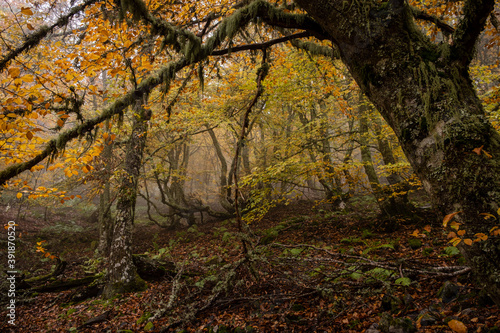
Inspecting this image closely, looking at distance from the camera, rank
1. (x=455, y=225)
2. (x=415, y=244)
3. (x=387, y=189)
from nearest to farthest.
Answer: (x=455, y=225) → (x=415, y=244) → (x=387, y=189)

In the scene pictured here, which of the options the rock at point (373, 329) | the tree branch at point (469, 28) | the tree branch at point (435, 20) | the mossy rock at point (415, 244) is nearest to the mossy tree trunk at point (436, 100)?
the tree branch at point (469, 28)

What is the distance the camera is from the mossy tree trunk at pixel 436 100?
1.63 m

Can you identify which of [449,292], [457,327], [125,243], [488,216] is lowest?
[449,292]

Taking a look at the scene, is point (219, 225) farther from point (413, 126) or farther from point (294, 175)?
point (413, 126)

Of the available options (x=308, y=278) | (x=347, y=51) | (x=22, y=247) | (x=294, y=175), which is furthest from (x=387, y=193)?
(x=22, y=247)

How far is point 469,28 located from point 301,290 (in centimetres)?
416

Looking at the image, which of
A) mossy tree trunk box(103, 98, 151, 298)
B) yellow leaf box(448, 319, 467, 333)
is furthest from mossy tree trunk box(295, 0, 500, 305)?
mossy tree trunk box(103, 98, 151, 298)

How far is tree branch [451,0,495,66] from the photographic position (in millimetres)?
1764

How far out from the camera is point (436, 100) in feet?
6.13

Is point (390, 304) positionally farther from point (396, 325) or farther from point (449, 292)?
point (449, 292)

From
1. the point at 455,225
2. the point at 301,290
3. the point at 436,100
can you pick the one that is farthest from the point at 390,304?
the point at 436,100

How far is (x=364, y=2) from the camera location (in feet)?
7.31

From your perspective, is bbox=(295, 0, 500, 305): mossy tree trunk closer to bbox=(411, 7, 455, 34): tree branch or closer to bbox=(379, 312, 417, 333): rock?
bbox=(411, 7, 455, 34): tree branch

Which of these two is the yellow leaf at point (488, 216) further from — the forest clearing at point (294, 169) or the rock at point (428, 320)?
the rock at point (428, 320)
